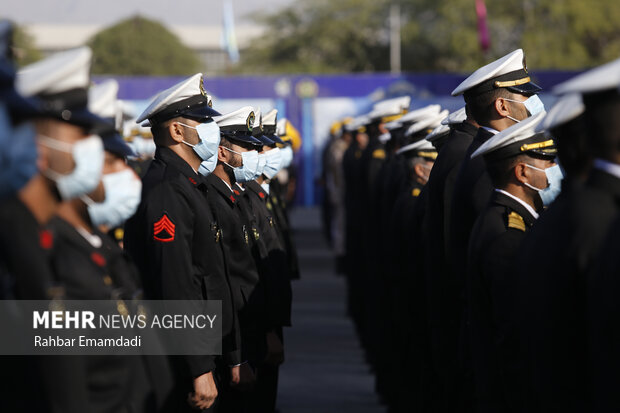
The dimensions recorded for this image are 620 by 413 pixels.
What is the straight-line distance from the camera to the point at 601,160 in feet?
9.67

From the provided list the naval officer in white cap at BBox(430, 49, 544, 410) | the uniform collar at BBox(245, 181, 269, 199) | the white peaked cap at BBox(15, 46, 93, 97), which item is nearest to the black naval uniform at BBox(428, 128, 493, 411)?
the naval officer in white cap at BBox(430, 49, 544, 410)

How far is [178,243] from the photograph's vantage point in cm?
482

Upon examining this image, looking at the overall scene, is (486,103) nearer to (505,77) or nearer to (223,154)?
(505,77)

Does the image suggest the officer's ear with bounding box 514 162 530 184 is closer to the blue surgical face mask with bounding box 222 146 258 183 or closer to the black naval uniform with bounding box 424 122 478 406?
the black naval uniform with bounding box 424 122 478 406

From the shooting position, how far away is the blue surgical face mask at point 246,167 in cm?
611

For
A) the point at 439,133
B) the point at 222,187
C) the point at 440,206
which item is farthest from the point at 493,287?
the point at 439,133

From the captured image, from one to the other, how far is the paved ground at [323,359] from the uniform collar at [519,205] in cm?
431

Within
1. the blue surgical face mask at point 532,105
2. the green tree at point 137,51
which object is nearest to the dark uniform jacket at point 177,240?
the blue surgical face mask at point 532,105

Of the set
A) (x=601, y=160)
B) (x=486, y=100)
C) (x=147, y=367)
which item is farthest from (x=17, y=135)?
(x=486, y=100)

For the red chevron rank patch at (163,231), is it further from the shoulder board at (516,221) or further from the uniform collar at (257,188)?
the uniform collar at (257,188)

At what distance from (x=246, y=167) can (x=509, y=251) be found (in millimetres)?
2348

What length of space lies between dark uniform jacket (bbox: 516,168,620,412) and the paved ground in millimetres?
5299

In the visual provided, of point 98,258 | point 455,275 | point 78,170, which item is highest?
point 78,170

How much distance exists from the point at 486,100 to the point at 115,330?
2.72 metres
